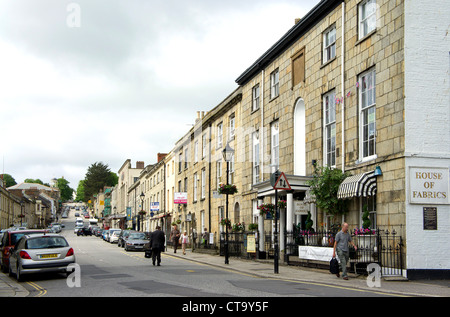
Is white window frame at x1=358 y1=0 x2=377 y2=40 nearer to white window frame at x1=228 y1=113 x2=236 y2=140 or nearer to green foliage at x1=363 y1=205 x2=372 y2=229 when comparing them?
green foliage at x1=363 y1=205 x2=372 y2=229

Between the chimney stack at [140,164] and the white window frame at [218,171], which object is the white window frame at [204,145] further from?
the chimney stack at [140,164]

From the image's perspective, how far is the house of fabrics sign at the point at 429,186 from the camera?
1609cm

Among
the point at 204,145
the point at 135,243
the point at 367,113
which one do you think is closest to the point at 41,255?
the point at 367,113

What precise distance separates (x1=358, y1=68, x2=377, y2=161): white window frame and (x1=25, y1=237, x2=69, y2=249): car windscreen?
1115 cm

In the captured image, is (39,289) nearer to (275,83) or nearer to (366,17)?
(366,17)

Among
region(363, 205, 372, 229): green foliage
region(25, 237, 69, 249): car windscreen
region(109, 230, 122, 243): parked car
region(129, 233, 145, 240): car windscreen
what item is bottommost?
region(109, 230, 122, 243): parked car

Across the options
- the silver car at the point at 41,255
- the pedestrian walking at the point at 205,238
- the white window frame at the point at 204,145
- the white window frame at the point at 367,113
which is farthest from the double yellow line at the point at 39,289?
the white window frame at the point at 204,145

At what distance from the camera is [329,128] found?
2189 centimetres

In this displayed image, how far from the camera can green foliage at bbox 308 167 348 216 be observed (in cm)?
1977

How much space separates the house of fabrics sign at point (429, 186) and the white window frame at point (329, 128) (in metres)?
5.26

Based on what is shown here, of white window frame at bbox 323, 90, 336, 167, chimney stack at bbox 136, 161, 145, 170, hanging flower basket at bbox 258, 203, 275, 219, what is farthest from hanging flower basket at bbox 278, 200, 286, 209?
chimney stack at bbox 136, 161, 145, 170

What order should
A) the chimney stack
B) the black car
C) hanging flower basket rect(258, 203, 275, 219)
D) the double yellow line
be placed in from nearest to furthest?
the double yellow line < hanging flower basket rect(258, 203, 275, 219) < the black car < the chimney stack

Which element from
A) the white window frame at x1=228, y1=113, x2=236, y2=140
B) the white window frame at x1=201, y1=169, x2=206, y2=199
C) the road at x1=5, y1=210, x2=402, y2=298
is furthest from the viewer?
the white window frame at x1=201, y1=169, x2=206, y2=199
